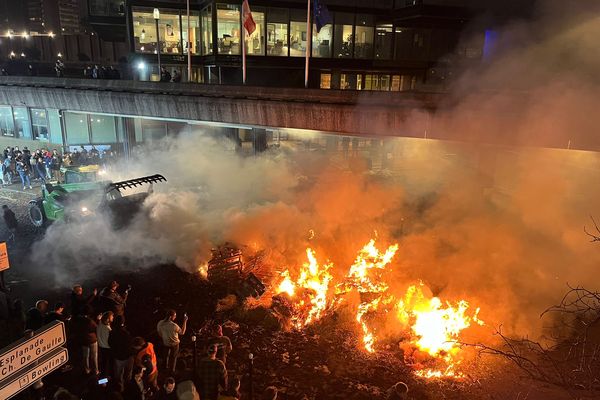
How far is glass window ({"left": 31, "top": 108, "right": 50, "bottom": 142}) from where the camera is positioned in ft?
70.5

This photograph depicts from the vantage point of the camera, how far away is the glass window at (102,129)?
21.8 metres

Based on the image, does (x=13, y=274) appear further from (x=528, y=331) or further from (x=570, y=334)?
(x=570, y=334)

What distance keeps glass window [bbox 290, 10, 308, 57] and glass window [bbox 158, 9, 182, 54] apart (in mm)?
5713

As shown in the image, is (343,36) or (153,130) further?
(153,130)

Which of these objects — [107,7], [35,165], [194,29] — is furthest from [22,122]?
[194,29]

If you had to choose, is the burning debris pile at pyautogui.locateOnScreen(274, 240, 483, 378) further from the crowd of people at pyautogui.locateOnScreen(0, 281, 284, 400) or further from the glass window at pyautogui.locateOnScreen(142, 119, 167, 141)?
the glass window at pyautogui.locateOnScreen(142, 119, 167, 141)

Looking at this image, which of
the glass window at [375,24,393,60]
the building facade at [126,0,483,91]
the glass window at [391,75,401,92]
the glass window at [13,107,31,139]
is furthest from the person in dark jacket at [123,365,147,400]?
the glass window at [13,107,31,139]

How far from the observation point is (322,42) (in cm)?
2106

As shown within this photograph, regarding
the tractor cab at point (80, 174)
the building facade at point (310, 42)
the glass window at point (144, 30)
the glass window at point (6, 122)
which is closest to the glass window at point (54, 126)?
the building facade at point (310, 42)

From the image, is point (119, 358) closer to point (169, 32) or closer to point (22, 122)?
point (169, 32)

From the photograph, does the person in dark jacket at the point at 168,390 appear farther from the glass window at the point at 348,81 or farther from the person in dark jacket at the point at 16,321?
the glass window at the point at 348,81

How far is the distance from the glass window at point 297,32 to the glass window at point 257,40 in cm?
145

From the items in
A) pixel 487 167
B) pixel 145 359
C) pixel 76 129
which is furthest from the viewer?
pixel 76 129

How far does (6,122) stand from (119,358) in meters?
22.5
